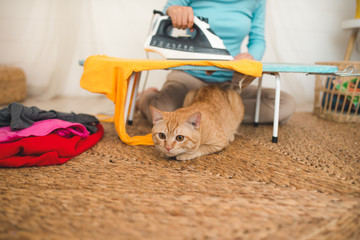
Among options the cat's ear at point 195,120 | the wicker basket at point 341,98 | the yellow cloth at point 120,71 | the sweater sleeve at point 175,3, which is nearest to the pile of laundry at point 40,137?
the yellow cloth at point 120,71

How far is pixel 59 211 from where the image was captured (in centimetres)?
73

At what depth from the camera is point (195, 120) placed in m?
1.08

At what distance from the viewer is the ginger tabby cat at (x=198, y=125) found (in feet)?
3.50

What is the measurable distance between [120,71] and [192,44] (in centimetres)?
40

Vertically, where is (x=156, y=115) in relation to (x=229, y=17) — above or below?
below

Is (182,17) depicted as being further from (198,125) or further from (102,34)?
(102,34)

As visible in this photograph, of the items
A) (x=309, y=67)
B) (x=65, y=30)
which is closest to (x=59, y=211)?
(x=309, y=67)

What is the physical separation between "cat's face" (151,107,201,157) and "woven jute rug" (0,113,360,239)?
3.2 inches

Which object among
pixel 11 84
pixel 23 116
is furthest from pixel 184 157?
pixel 11 84

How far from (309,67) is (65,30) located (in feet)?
7.59

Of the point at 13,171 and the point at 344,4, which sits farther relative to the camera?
the point at 344,4

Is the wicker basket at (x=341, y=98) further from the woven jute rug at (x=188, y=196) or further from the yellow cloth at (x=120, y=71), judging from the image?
the yellow cloth at (x=120, y=71)

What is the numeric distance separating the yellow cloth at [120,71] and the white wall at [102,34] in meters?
1.33

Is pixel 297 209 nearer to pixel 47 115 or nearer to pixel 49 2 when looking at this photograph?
pixel 47 115
